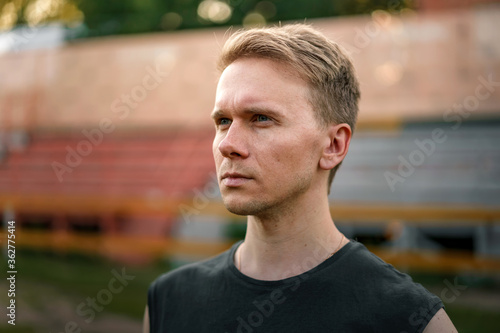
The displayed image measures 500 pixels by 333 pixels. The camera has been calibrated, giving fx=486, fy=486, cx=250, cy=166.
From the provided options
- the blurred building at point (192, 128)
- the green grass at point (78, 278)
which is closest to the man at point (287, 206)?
the green grass at point (78, 278)

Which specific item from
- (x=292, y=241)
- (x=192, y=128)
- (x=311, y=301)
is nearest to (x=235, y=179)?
(x=292, y=241)

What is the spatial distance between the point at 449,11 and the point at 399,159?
2.60m

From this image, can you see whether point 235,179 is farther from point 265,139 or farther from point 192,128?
point 192,128

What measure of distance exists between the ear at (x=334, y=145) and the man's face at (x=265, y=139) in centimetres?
6

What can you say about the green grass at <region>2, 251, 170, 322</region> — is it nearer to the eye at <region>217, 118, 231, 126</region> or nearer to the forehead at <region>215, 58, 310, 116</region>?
the eye at <region>217, 118, 231, 126</region>

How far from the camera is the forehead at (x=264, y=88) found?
1300 millimetres

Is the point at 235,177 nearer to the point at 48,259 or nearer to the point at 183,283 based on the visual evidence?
the point at 183,283

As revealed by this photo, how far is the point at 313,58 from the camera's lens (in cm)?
135

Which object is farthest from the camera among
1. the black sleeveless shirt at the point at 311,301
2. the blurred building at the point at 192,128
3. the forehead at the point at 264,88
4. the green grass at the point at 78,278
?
the blurred building at the point at 192,128

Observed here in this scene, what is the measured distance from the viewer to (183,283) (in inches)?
58.5

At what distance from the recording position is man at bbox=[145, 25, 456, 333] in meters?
1.24

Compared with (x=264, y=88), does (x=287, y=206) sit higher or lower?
lower

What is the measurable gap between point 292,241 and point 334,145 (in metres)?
0.30

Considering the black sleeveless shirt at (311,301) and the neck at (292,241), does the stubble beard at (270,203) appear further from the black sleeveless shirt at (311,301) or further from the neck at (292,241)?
the black sleeveless shirt at (311,301)
